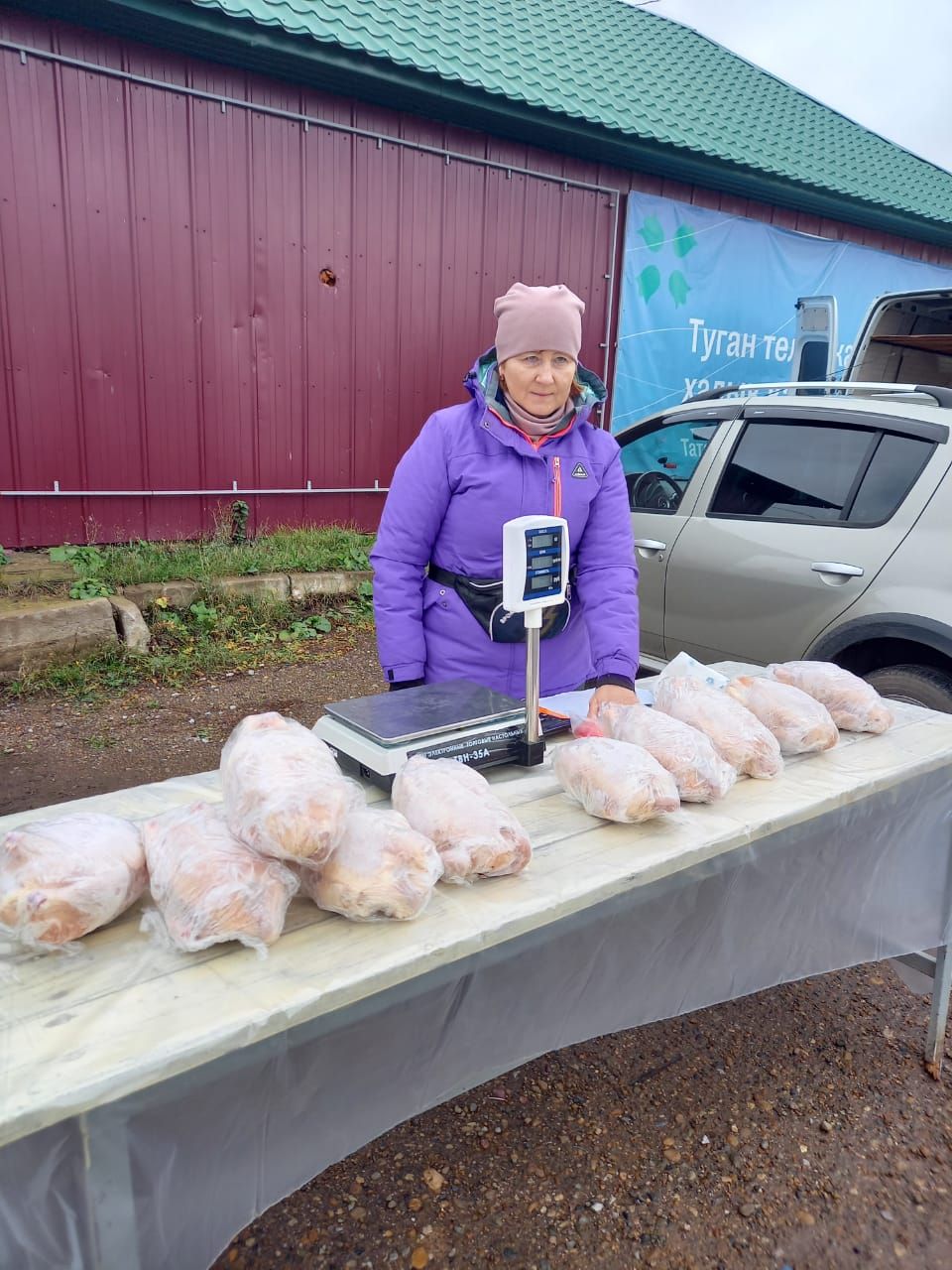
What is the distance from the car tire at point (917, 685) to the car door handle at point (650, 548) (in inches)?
50.2

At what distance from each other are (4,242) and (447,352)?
3488 millimetres

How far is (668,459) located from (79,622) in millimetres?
3560

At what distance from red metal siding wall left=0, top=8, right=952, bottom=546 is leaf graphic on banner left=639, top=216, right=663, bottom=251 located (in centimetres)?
88

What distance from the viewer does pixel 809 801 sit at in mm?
1705

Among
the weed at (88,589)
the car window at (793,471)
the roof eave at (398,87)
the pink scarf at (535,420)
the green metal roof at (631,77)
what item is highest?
the green metal roof at (631,77)

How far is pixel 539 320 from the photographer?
2168 millimetres

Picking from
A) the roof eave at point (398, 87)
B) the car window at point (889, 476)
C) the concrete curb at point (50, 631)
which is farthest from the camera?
the roof eave at point (398, 87)

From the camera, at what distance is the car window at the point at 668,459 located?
4.48 meters

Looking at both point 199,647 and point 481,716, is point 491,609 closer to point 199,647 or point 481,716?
point 481,716

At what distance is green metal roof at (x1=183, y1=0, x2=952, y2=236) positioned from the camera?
6.72 meters

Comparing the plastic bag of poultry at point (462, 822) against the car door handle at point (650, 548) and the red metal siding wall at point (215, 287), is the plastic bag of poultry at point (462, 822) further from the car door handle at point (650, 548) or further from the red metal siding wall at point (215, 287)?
the red metal siding wall at point (215, 287)

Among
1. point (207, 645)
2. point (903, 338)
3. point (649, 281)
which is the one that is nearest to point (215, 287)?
point (207, 645)

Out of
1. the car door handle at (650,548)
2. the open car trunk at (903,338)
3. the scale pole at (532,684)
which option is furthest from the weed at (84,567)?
the open car trunk at (903,338)

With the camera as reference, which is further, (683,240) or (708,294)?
(708,294)
